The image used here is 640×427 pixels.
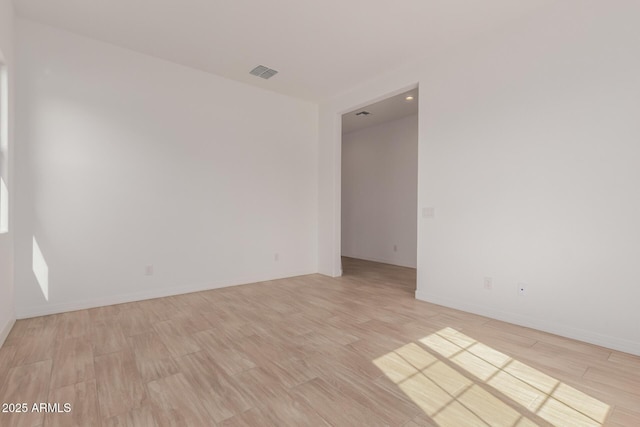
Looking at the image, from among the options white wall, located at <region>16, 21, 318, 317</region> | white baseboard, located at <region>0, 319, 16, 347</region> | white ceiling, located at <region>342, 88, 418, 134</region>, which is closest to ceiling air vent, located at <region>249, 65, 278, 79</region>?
white wall, located at <region>16, 21, 318, 317</region>

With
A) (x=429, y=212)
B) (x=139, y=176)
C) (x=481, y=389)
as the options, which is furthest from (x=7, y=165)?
(x=429, y=212)

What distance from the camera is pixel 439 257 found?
12.0 ft

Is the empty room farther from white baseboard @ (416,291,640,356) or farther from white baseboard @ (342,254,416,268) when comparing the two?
white baseboard @ (342,254,416,268)

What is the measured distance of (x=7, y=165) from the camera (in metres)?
2.70

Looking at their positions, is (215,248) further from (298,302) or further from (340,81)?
(340,81)

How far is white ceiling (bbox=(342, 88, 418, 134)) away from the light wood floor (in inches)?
134

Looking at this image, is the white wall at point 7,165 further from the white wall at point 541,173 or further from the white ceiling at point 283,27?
the white wall at point 541,173

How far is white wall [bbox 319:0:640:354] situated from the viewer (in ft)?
7.93

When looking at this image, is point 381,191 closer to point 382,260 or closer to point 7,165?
point 382,260

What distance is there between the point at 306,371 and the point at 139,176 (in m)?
3.04

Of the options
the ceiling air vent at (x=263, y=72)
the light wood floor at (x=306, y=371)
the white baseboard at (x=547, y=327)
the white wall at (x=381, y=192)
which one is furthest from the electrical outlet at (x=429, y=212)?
the ceiling air vent at (x=263, y=72)

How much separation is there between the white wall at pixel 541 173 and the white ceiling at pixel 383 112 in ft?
3.95

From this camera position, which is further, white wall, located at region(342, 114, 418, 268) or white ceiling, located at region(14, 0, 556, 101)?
white wall, located at region(342, 114, 418, 268)

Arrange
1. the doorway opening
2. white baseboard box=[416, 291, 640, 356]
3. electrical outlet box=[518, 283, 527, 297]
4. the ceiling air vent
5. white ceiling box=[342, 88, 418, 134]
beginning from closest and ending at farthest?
white baseboard box=[416, 291, 640, 356] → electrical outlet box=[518, 283, 527, 297] → the ceiling air vent → white ceiling box=[342, 88, 418, 134] → the doorway opening
